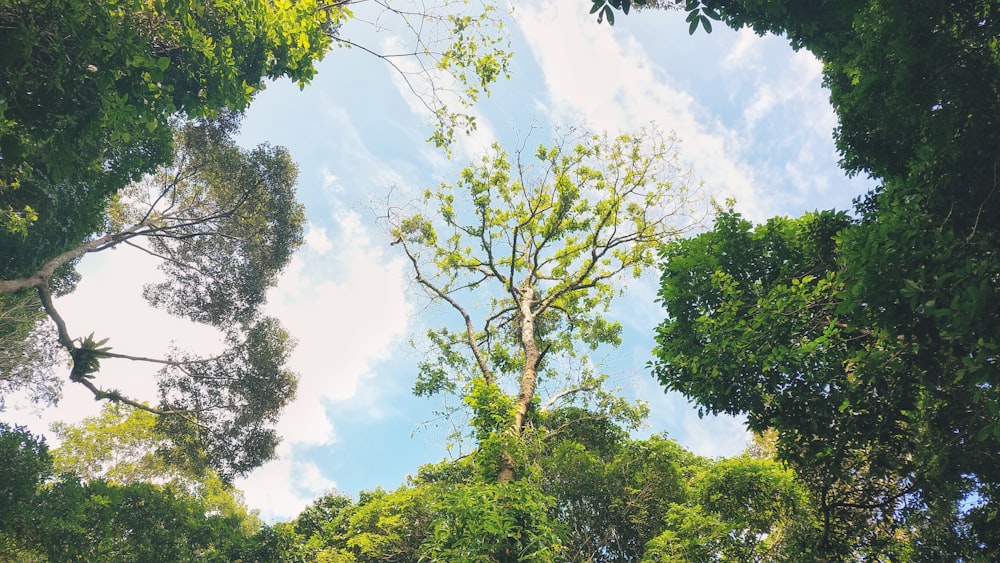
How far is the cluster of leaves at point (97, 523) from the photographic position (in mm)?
8070

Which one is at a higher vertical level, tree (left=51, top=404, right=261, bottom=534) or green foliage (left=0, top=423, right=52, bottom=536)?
tree (left=51, top=404, right=261, bottom=534)

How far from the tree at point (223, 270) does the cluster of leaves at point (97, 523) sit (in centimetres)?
430

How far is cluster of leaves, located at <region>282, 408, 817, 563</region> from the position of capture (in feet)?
21.0

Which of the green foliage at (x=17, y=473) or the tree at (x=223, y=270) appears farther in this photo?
the tree at (x=223, y=270)

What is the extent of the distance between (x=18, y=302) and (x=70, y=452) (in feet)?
54.8

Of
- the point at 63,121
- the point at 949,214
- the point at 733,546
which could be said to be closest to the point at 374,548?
the point at 733,546

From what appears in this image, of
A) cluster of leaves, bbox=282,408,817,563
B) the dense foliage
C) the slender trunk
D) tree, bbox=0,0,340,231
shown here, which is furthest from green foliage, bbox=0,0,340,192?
cluster of leaves, bbox=282,408,817,563

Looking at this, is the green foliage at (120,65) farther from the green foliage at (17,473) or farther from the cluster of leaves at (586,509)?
the cluster of leaves at (586,509)

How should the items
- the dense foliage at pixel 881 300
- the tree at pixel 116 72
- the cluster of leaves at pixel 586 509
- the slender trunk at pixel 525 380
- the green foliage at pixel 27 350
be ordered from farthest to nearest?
the green foliage at pixel 27 350 < the slender trunk at pixel 525 380 < the cluster of leaves at pixel 586 509 < the tree at pixel 116 72 < the dense foliage at pixel 881 300

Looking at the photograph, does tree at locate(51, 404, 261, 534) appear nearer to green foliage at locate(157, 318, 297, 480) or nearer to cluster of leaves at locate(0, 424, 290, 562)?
green foliage at locate(157, 318, 297, 480)

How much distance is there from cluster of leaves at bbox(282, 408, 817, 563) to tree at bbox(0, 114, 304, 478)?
468cm

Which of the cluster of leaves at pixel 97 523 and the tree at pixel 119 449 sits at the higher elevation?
the tree at pixel 119 449

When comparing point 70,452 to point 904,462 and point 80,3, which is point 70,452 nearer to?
point 80,3

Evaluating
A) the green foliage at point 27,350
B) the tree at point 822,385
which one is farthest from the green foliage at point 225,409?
the tree at point 822,385
